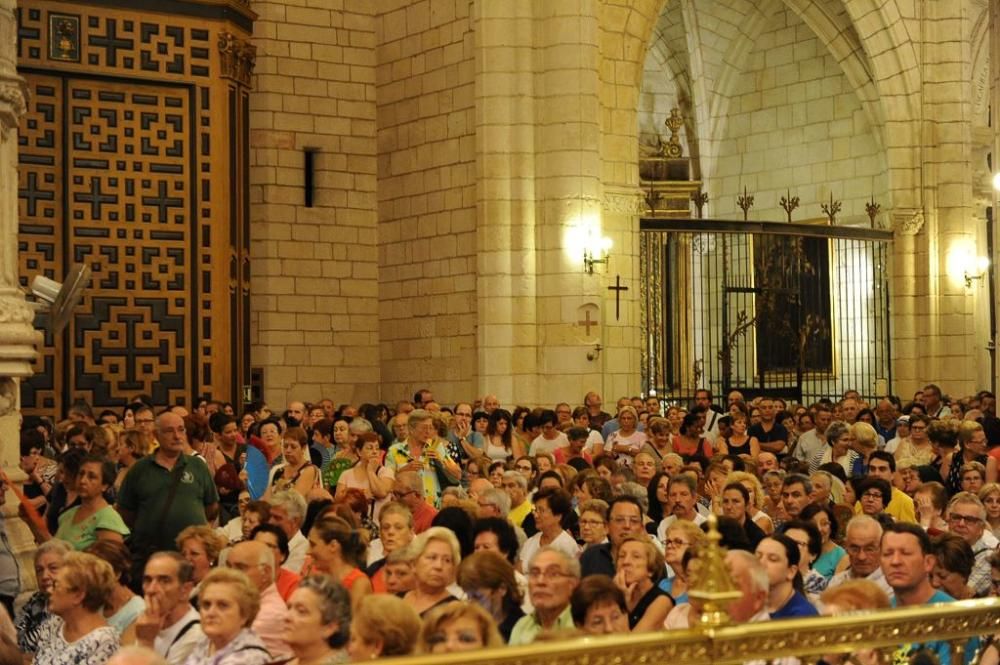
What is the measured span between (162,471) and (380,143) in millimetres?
11547

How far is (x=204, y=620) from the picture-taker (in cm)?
544

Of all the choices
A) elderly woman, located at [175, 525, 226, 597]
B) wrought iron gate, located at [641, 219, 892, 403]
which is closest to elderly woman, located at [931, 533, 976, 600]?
elderly woman, located at [175, 525, 226, 597]

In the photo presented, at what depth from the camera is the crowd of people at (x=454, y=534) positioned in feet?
18.0

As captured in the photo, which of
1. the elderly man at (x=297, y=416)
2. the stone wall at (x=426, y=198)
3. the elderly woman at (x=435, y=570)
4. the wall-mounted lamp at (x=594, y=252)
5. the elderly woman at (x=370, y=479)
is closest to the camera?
the elderly woman at (x=435, y=570)

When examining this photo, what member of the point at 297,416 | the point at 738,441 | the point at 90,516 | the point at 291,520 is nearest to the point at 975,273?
the point at 738,441

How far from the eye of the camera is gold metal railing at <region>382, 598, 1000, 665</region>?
12.4 ft

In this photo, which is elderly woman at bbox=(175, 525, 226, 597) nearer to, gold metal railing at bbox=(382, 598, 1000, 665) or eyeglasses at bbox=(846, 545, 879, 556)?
eyeglasses at bbox=(846, 545, 879, 556)

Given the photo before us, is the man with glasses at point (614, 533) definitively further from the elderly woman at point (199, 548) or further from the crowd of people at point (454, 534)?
the elderly woman at point (199, 548)

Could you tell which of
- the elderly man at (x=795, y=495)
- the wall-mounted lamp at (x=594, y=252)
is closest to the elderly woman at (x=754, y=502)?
the elderly man at (x=795, y=495)

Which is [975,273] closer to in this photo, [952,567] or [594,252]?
[594,252]

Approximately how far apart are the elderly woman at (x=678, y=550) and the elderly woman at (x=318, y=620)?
225cm

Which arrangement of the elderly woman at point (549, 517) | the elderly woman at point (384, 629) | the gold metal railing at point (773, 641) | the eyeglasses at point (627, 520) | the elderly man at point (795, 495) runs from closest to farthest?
the gold metal railing at point (773, 641) → the elderly woman at point (384, 629) → the eyeglasses at point (627, 520) → the elderly woman at point (549, 517) → the elderly man at point (795, 495)

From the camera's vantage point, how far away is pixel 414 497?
30.7 feet

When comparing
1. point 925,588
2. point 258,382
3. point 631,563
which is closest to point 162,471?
point 631,563
